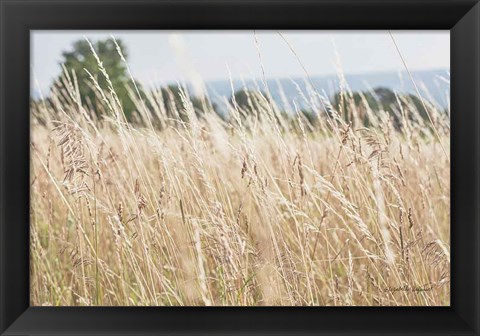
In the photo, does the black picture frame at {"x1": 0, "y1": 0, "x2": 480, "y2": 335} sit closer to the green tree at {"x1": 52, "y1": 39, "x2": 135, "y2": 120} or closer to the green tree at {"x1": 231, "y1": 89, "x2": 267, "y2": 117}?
the green tree at {"x1": 231, "y1": 89, "x2": 267, "y2": 117}

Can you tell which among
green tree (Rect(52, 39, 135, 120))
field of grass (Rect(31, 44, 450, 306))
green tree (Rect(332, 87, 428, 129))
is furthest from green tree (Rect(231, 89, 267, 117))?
green tree (Rect(52, 39, 135, 120))

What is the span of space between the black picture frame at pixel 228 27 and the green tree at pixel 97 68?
7037 mm

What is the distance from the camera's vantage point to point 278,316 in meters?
1.36

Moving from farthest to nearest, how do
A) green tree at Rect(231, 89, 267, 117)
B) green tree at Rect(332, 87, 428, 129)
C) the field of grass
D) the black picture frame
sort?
green tree at Rect(332, 87, 428, 129) < green tree at Rect(231, 89, 267, 117) < the field of grass < the black picture frame

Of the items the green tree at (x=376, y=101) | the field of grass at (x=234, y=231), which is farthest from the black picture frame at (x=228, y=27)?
the green tree at (x=376, y=101)

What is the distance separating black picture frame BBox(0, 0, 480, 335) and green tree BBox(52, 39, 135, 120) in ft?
23.1

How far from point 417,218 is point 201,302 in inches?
35.8

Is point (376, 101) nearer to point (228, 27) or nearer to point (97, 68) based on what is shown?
point (228, 27)

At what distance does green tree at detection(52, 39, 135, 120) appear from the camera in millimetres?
9320

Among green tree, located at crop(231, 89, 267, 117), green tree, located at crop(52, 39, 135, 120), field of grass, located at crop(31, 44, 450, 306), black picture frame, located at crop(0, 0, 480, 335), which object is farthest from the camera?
green tree, located at crop(52, 39, 135, 120)

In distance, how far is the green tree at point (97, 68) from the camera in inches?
367

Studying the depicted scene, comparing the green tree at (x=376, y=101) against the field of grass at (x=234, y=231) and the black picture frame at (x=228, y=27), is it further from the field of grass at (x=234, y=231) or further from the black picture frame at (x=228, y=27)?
the black picture frame at (x=228, y=27)
